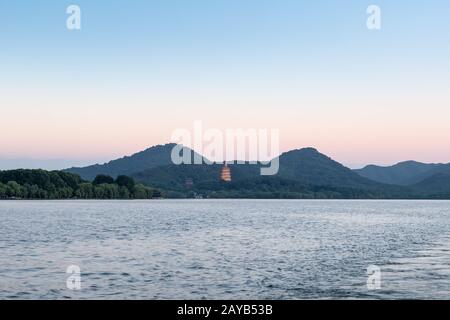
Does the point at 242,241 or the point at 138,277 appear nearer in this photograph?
the point at 138,277

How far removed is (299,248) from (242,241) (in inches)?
592

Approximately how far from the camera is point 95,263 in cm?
6656

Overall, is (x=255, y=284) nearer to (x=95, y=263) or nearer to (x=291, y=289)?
(x=291, y=289)

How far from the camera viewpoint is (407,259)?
7494cm

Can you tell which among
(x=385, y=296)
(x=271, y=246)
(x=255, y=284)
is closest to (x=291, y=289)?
(x=255, y=284)

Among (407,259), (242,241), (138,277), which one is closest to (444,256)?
(407,259)
